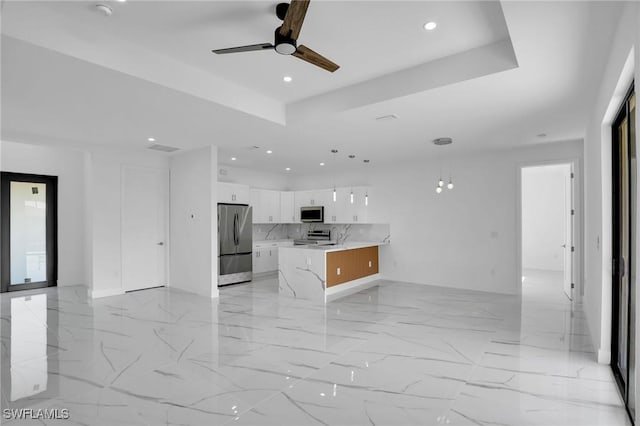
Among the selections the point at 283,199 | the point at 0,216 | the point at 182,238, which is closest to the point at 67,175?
the point at 0,216

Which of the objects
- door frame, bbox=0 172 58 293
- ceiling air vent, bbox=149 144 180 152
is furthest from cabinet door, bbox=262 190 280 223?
door frame, bbox=0 172 58 293

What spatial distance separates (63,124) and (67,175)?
309cm

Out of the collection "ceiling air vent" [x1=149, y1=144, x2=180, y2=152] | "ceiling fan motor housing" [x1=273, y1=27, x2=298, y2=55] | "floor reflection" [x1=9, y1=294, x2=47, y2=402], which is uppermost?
"ceiling air vent" [x1=149, y1=144, x2=180, y2=152]

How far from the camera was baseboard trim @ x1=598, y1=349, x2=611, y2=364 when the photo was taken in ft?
10.3

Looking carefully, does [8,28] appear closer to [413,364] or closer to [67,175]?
[413,364]

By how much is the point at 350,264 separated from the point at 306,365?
3582 mm

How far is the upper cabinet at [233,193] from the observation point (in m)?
7.21

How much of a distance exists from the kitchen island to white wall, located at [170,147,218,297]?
1.25 metres

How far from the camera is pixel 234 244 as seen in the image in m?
7.15

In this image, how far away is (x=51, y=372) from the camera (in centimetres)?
305

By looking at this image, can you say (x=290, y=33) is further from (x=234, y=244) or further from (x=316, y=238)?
(x=316, y=238)

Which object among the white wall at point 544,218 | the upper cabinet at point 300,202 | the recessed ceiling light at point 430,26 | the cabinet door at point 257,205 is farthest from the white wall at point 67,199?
the white wall at point 544,218

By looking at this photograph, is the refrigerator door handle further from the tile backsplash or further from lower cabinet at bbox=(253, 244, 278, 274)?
the tile backsplash

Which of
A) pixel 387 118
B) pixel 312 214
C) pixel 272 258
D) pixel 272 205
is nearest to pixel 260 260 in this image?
pixel 272 258
